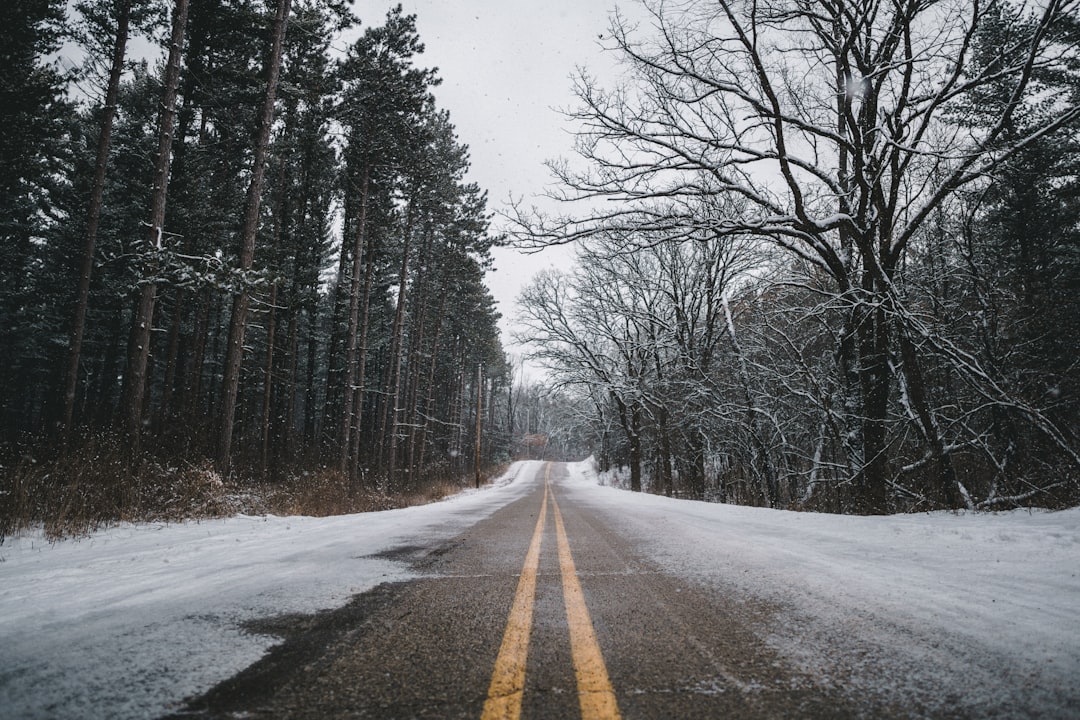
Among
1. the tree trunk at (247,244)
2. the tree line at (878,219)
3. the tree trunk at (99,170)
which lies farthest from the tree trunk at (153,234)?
the tree line at (878,219)

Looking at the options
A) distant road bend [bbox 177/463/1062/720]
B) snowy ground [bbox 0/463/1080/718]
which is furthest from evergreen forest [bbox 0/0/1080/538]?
distant road bend [bbox 177/463/1062/720]

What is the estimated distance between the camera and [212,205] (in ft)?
65.4

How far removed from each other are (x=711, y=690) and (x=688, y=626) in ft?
2.53

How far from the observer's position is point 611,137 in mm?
8719

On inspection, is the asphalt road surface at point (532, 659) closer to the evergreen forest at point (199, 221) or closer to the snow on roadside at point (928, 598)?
the snow on roadside at point (928, 598)

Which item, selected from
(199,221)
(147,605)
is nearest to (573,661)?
(147,605)

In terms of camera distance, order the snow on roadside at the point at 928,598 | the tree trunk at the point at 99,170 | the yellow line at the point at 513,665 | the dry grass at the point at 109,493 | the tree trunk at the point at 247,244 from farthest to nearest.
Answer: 1. the tree trunk at the point at 99,170
2. the tree trunk at the point at 247,244
3. the dry grass at the point at 109,493
4. the snow on roadside at the point at 928,598
5. the yellow line at the point at 513,665

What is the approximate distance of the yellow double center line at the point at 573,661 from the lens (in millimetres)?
1545

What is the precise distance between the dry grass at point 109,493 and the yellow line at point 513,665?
6204mm

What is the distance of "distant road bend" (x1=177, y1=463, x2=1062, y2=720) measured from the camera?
1558 mm

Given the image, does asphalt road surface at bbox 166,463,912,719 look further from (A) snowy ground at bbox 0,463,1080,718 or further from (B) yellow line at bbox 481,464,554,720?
(A) snowy ground at bbox 0,463,1080,718

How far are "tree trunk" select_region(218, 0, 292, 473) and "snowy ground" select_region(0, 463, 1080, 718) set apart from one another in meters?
4.85

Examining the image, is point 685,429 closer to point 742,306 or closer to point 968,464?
point 742,306

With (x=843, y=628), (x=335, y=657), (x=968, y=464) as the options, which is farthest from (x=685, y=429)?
(x=335, y=657)
